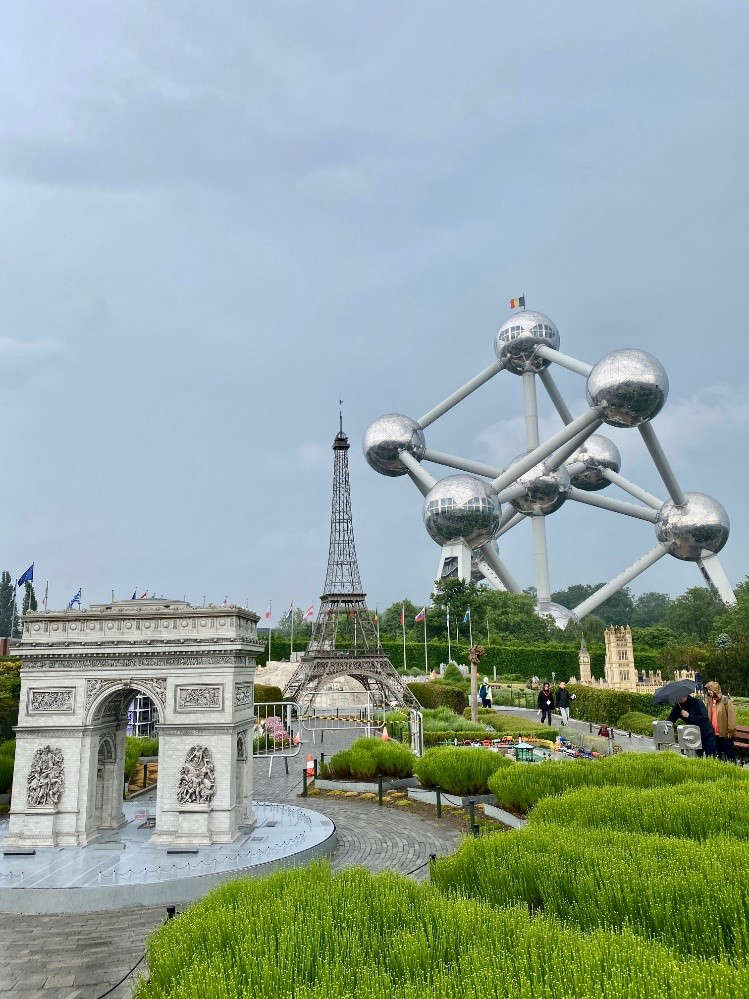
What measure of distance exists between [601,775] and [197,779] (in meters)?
8.05

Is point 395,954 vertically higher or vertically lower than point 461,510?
lower

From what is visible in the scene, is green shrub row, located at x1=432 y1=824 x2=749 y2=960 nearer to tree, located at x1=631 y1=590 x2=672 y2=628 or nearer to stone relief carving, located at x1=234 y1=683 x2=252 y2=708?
stone relief carving, located at x1=234 y1=683 x2=252 y2=708

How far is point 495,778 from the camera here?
1506 centimetres

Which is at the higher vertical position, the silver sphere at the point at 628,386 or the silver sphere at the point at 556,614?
the silver sphere at the point at 628,386

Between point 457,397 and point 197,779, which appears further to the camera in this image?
point 457,397

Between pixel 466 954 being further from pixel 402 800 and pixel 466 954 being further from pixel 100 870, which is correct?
pixel 402 800

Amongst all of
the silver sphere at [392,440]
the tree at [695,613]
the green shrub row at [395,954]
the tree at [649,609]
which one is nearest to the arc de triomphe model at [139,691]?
the green shrub row at [395,954]

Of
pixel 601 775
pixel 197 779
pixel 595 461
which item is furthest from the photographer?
pixel 595 461

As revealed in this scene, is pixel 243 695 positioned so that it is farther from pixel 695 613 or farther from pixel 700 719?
pixel 695 613

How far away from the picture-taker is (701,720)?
56.6ft

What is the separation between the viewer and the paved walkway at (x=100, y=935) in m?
8.90

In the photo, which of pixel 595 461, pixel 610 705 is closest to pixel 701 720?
pixel 610 705

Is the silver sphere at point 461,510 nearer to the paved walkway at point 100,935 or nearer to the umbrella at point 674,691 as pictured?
the umbrella at point 674,691

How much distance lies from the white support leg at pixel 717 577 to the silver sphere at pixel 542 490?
11.5 metres
